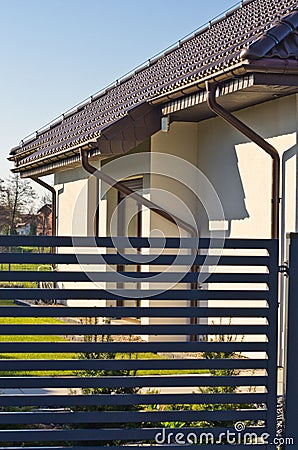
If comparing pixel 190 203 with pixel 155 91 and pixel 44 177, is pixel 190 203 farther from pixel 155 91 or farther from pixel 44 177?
pixel 44 177

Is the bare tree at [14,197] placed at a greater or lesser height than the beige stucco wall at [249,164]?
greater

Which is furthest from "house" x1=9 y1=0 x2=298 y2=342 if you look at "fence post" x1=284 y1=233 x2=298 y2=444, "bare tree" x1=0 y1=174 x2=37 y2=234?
"bare tree" x1=0 y1=174 x2=37 y2=234

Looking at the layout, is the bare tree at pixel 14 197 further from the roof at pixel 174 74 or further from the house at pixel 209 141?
the house at pixel 209 141

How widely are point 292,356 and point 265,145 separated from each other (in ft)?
14.7

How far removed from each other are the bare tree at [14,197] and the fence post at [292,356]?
3027cm

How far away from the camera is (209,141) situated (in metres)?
12.4

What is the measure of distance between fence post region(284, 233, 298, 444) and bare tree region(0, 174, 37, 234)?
30.3 meters

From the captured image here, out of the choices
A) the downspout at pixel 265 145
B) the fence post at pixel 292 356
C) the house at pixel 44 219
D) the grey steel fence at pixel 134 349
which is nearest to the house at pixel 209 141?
the downspout at pixel 265 145

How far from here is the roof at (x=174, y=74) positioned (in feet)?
28.8

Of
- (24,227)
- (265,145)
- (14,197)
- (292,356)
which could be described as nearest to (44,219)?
(14,197)

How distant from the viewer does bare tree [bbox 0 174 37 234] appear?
35750 mm

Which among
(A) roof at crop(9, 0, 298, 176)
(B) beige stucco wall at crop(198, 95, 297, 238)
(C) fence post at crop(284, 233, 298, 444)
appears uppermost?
(A) roof at crop(9, 0, 298, 176)

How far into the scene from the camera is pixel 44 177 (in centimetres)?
2094

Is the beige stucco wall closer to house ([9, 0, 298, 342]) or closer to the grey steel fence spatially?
house ([9, 0, 298, 342])
